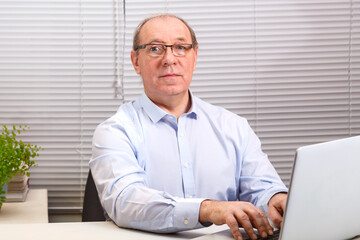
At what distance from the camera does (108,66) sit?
2.77 m

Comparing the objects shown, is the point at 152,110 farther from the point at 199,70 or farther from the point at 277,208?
the point at 199,70

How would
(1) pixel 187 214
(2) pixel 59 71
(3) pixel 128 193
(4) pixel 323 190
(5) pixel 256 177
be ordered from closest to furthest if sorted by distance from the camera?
(4) pixel 323 190 < (1) pixel 187 214 < (3) pixel 128 193 < (5) pixel 256 177 < (2) pixel 59 71

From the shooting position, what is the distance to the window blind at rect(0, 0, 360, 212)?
9.02 ft

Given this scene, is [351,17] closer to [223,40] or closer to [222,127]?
[223,40]

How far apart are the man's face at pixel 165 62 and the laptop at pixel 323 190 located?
Result: 96 cm

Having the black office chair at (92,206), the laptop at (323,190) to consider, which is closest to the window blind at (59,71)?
the black office chair at (92,206)

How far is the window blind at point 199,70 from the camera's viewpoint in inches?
108

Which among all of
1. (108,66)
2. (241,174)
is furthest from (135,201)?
(108,66)

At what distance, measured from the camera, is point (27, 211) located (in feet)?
7.68

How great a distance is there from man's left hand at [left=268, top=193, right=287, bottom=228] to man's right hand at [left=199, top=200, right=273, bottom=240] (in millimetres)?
133

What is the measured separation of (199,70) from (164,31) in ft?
2.42

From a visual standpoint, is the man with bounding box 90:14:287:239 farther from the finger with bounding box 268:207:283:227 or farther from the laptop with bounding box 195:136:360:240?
the laptop with bounding box 195:136:360:240

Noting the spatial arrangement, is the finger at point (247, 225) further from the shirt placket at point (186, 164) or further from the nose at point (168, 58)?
the nose at point (168, 58)

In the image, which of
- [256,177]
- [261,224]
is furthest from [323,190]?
[256,177]
